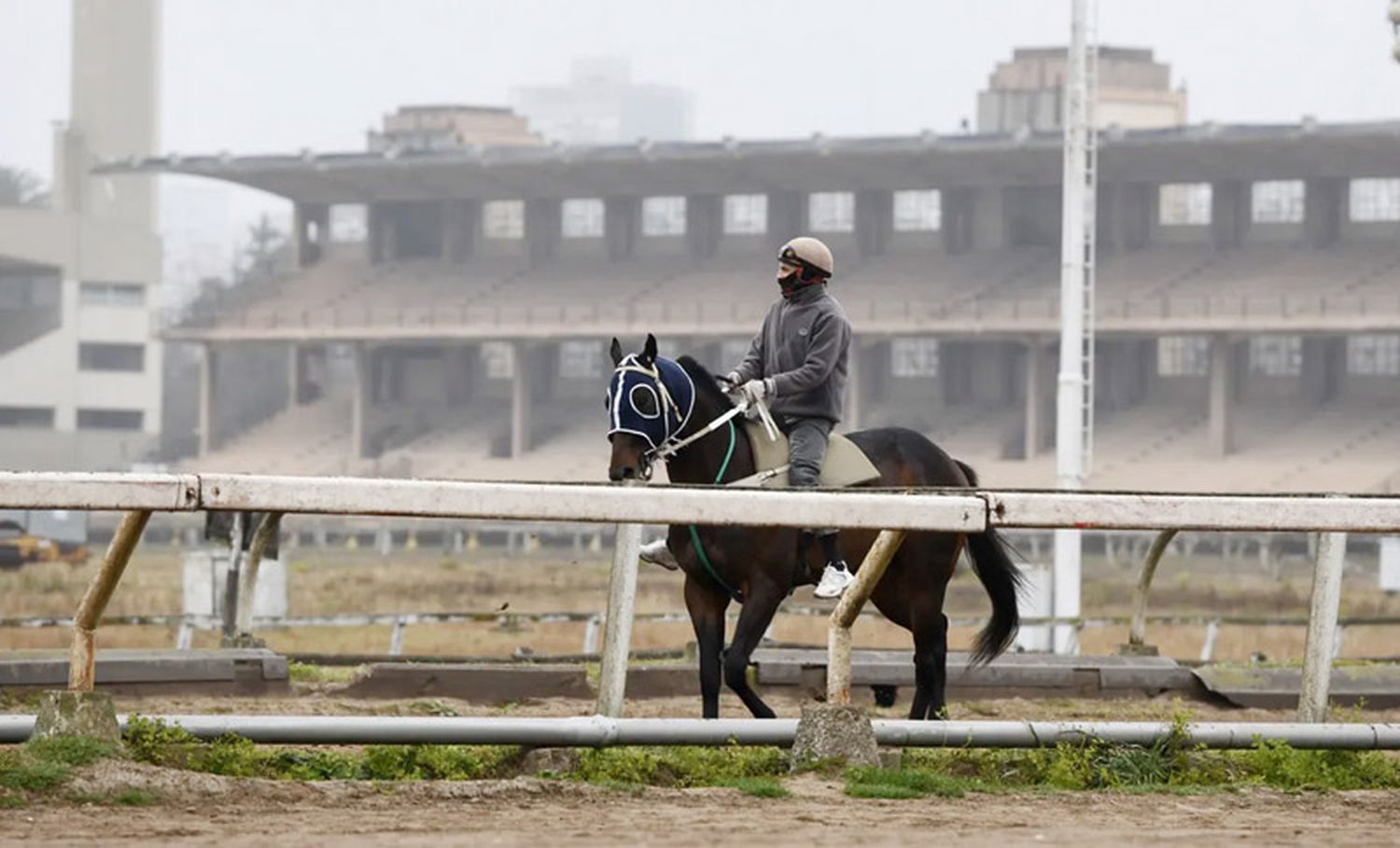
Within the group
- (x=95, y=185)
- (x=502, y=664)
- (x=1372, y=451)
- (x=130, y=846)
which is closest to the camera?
(x=130, y=846)

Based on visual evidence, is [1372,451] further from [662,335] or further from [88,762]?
[88,762]

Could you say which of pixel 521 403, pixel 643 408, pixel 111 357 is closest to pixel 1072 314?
pixel 643 408

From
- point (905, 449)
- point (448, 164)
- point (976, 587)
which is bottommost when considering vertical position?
point (976, 587)

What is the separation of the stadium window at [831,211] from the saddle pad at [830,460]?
68631 mm

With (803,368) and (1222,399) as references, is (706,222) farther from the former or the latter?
(803,368)

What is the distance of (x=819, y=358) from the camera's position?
1184 cm

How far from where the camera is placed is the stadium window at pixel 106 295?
96.9 meters

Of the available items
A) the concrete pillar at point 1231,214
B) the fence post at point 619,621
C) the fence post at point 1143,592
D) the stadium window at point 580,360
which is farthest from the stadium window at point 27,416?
the fence post at point 619,621

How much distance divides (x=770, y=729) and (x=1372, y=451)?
58927 millimetres

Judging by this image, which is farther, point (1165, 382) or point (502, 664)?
point (1165, 382)

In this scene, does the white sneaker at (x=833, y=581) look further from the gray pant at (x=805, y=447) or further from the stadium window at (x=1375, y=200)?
the stadium window at (x=1375, y=200)

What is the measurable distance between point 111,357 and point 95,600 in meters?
90.8

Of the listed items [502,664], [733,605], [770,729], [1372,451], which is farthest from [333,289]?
[770,729]

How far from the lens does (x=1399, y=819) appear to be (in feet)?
25.9
